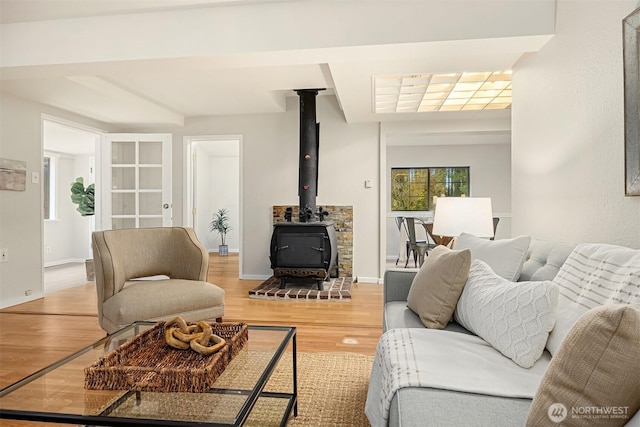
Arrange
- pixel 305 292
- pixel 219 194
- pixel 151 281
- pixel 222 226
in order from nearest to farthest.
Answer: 1. pixel 151 281
2. pixel 305 292
3. pixel 222 226
4. pixel 219 194

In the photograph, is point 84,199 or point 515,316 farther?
point 84,199

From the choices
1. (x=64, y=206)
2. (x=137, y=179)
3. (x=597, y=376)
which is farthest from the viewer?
(x=64, y=206)

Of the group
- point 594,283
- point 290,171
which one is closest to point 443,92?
point 290,171

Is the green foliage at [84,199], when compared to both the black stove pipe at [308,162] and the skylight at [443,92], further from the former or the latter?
the skylight at [443,92]

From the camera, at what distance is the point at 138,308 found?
2363mm

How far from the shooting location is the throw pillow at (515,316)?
4.15 feet

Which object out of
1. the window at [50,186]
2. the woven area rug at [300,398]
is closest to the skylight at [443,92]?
the woven area rug at [300,398]

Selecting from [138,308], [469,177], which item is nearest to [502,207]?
[469,177]

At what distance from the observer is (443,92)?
371 centimetres

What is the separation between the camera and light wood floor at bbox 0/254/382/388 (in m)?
2.56

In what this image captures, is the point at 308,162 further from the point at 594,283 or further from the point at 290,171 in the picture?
the point at 594,283

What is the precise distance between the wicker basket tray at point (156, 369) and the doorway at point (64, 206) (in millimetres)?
5555

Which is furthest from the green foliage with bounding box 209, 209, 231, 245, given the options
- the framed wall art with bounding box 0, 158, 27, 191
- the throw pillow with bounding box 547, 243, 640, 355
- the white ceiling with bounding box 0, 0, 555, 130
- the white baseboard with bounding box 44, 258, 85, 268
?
the throw pillow with bounding box 547, 243, 640, 355

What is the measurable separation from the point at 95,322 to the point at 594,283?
11.8 feet
